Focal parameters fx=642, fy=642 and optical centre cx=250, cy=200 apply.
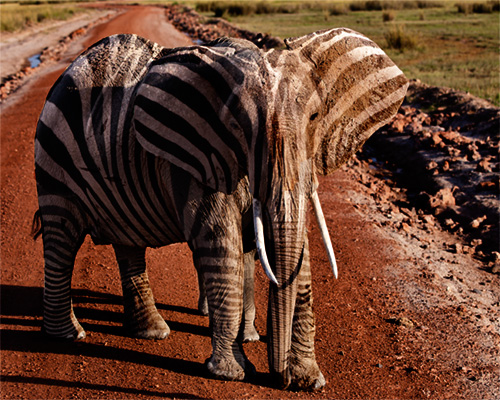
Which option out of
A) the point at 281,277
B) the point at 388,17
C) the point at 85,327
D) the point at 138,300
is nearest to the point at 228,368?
the point at 281,277

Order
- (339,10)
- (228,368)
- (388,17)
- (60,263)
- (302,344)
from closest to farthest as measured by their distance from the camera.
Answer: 1. (302,344)
2. (228,368)
3. (60,263)
4. (388,17)
5. (339,10)

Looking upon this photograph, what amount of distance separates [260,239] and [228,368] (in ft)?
3.99

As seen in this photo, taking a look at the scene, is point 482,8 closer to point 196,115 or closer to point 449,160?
point 449,160

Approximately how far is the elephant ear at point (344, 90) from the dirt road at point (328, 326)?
62.1 inches

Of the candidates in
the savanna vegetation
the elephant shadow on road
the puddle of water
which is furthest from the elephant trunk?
the puddle of water

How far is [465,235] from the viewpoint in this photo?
7.43 m

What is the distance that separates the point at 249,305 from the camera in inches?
192

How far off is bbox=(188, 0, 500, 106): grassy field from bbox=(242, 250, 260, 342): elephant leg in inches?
364

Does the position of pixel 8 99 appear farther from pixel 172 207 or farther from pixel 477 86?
pixel 172 207

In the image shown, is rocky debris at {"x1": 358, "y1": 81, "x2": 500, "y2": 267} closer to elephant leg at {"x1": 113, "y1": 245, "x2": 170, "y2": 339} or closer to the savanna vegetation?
the savanna vegetation

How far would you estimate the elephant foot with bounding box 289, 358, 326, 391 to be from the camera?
4137mm

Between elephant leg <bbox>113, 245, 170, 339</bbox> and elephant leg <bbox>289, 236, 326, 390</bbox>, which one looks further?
elephant leg <bbox>113, 245, 170, 339</bbox>

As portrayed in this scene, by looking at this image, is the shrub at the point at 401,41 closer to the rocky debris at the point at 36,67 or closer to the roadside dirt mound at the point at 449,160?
the roadside dirt mound at the point at 449,160

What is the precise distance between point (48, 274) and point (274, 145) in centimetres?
242
